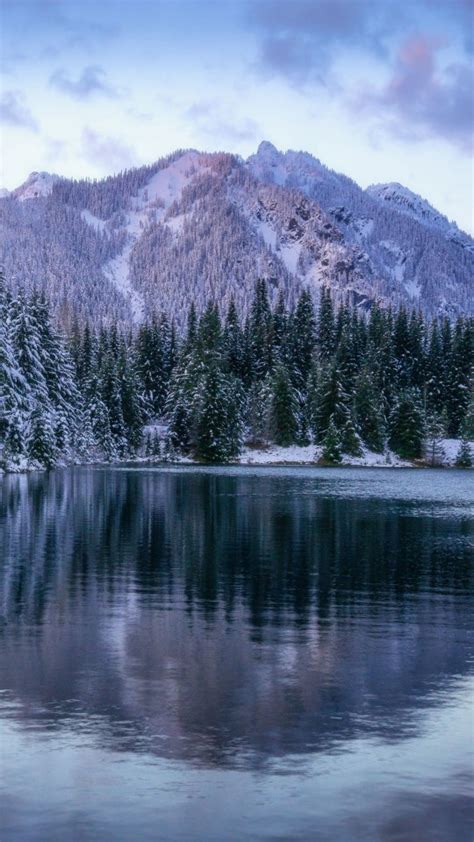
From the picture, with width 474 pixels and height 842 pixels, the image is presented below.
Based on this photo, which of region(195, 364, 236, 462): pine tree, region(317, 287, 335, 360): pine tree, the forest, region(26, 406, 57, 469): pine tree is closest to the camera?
region(26, 406, 57, 469): pine tree

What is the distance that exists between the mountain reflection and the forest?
47.8 m

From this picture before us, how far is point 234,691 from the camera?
13422mm

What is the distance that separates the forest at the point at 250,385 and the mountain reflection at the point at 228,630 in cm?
4778

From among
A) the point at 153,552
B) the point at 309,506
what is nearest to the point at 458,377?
the point at 309,506

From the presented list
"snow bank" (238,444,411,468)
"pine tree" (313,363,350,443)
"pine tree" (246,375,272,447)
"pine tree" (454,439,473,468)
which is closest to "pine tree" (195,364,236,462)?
"snow bank" (238,444,411,468)

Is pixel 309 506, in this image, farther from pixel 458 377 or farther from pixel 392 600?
pixel 458 377

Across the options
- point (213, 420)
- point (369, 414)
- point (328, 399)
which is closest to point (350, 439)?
point (369, 414)

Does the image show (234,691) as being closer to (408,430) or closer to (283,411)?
(283,411)

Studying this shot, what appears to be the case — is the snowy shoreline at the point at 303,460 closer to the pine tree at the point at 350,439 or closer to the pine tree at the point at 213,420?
the pine tree at the point at 350,439

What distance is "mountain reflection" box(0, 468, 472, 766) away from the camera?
11992 mm

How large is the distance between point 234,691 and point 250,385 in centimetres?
11939

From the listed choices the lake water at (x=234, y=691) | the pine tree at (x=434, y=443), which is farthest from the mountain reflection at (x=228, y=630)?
the pine tree at (x=434, y=443)

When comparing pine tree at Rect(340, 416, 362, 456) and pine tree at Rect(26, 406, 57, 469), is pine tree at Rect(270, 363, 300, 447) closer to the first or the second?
pine tree at Rect(340, 416, 362, 456)

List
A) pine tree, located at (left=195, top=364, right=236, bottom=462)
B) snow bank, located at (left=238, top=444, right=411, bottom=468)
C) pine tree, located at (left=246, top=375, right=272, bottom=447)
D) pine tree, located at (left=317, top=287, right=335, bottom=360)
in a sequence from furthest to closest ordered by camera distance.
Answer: pine tree, located at (left=317, top=287, right=335, bottom=360) < pine tree, located at (left=246, top=375, right=272, bottom=447) < snow bank, located at (left=238, top=444, right=411, bottom=468) < pine tree, located at (left=195, top=364, right=236, bottom=462)
